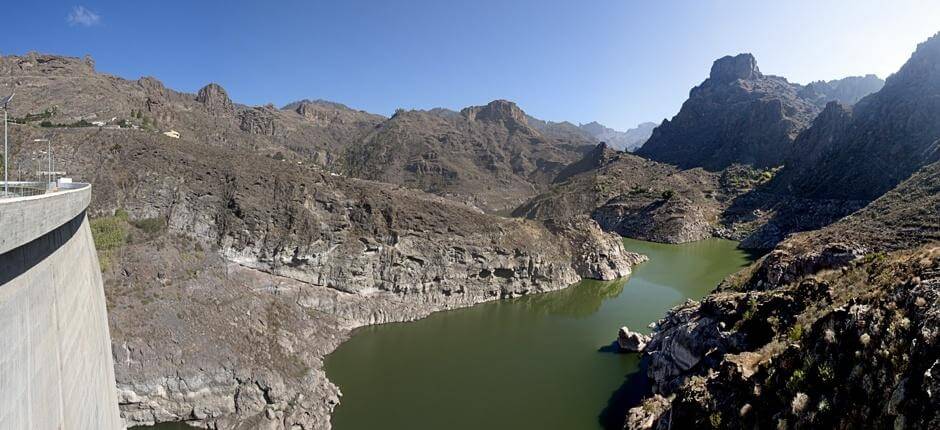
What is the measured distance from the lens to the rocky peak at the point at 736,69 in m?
179

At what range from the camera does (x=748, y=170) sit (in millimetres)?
114500

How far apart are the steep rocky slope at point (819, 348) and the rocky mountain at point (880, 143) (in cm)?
5883

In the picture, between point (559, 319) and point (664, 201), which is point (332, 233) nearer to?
point (559, 319)

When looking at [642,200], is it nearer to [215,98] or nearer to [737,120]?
[737,120]

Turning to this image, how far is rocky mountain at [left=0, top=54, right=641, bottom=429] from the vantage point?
2572cm

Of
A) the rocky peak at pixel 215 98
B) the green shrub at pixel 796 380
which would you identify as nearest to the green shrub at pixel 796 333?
the green shrub at pixel 796 380

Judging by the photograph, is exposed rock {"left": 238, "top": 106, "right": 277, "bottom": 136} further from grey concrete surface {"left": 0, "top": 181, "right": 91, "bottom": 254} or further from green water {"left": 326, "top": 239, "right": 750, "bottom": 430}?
grey concrete surface {"left": 0, "top": 181, "right": 91, "bottom": 254}

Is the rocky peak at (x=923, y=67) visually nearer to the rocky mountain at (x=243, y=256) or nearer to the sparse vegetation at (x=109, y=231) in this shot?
the rocky mountain at (x=243, y=256)

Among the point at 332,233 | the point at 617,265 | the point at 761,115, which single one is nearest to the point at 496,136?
the point at 761,115

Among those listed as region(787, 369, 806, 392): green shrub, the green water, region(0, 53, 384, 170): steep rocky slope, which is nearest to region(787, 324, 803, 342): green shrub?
region(787, 369, 806, 392): green shrub

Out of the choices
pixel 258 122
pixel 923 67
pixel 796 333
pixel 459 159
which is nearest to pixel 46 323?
pixel 796 333

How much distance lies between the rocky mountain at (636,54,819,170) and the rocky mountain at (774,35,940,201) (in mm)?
24697

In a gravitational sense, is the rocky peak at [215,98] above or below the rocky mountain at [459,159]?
above

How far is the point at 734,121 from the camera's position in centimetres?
14300
